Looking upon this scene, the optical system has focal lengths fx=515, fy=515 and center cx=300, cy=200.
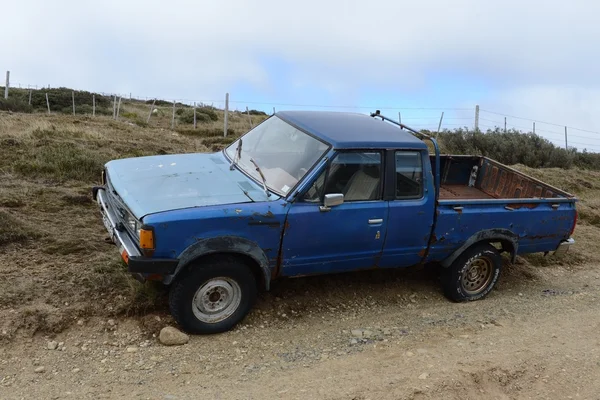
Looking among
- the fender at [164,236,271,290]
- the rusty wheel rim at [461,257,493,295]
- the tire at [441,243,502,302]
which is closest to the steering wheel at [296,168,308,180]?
the fender at [164,236,271,290]

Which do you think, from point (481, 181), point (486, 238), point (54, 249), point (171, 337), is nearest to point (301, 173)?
point (171, 337)

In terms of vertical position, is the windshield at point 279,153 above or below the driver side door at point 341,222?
above

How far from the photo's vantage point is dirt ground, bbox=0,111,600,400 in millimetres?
3721

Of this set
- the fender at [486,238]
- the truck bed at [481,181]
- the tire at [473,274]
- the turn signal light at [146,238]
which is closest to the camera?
the turn signal light at [146,238]

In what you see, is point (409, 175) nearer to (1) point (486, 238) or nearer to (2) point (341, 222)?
(2) point (341, 222)

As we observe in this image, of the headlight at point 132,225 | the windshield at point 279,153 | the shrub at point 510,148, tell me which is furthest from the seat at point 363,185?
the shrub at point 510,148

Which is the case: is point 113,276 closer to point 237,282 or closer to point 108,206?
point 108,206

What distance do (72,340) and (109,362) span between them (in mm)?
422

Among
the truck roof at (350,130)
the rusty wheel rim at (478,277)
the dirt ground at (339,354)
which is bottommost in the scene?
the dirt ground at (339,354)

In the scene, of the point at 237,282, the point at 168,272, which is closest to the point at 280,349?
the point at 237,282

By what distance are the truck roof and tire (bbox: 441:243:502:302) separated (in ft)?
4.38

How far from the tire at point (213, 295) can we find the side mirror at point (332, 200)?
2.77ft

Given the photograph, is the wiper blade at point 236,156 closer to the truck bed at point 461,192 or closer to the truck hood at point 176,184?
the truck hood at point 176,184

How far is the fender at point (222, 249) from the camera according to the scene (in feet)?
12.9
